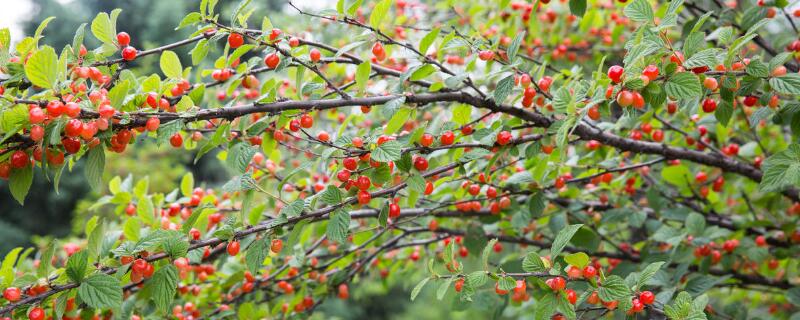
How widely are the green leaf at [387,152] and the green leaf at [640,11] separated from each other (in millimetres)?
714

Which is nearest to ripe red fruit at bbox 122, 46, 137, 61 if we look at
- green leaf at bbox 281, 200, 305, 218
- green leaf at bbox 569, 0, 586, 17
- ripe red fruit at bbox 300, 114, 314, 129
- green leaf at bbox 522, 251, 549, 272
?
ripe red fruit at bbox 300, 114, 314, 129

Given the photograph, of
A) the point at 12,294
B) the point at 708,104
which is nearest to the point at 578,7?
Result: the point at 708,104

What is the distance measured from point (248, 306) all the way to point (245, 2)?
1026 mm

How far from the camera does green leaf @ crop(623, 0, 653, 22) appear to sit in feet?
5.37

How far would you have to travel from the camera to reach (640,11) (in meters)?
1.65

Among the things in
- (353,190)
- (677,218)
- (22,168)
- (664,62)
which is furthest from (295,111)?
(677,218)

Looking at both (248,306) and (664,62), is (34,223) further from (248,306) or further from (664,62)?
(664,62)

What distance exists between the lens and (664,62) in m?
1.52

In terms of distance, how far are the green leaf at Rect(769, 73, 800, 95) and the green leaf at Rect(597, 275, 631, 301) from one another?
63 centimetres

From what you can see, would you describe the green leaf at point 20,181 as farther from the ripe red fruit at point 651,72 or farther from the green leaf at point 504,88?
the ripe red fruit at point 651,72

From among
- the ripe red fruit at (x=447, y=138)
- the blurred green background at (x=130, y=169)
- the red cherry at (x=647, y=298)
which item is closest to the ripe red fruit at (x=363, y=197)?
the ripe red fruit at (x=447, y=138)

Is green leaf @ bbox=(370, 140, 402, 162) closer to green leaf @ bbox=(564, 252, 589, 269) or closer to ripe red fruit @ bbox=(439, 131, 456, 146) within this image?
ripe red fruit @ bbox=(439, 131, 456, 146)

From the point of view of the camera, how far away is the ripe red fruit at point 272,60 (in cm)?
171

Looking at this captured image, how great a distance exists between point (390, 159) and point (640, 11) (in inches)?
30.7
